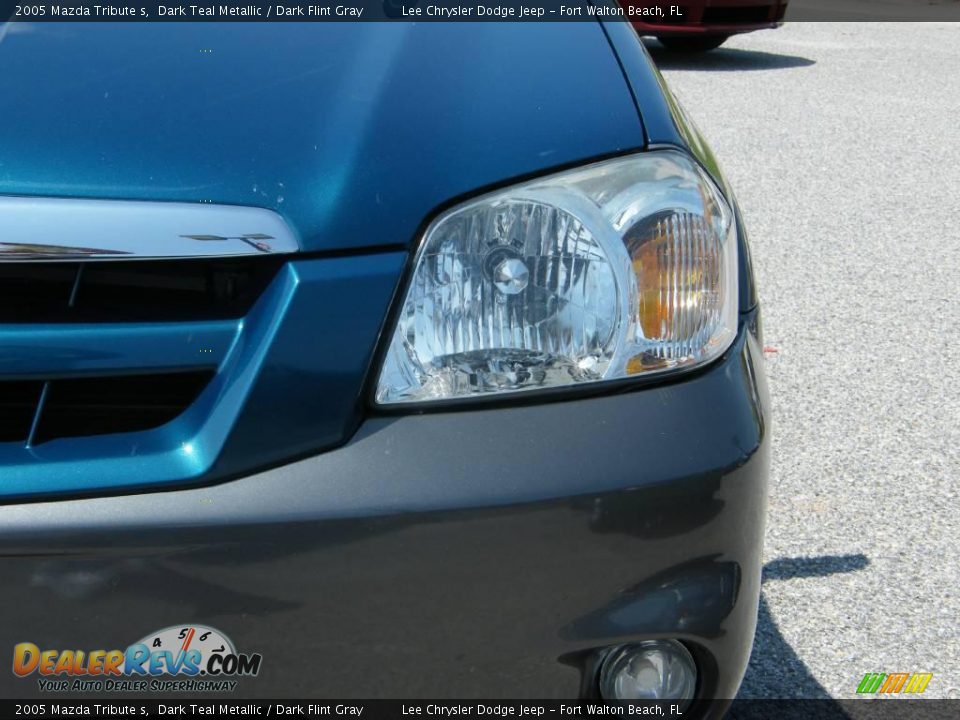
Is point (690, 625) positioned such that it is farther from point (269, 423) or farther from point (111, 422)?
point (111, 422)

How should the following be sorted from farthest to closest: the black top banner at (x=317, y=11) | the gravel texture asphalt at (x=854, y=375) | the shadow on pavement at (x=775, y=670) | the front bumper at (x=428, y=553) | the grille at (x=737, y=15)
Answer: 1. the grille at (x=737, y=15)
2. the gravel texture asphalt at (x=854, y=375)
3. the shadow on pavement at (x=775, y=670)
4. the black top banner at (x=317, y=11)
5. the front bumper at (x=428, y=553)

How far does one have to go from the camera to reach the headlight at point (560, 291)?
50.9 inches

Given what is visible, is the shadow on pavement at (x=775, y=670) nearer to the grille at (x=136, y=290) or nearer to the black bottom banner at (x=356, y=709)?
the black bottom banner at (x=356, y=709)

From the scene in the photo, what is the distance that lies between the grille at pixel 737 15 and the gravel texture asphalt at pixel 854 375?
6.12 ft

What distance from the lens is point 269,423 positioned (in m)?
1.21

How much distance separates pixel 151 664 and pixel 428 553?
31 centimetres

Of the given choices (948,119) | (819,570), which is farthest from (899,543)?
(948,119)

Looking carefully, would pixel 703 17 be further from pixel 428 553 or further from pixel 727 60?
pixel 428 553

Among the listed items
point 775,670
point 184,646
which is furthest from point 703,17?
point 184,646

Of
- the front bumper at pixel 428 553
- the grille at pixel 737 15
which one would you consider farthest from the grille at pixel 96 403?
the grille at pixel 737 15

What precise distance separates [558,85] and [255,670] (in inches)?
30.6

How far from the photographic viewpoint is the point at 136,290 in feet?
4.04

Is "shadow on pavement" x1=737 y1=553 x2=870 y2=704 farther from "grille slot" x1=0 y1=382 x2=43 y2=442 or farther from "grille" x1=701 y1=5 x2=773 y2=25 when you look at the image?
"grille" x1=701 y1=5 x2=773 y2=25

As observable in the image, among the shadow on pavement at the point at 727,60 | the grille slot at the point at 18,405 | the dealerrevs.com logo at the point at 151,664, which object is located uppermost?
the grille slot at the point at 18,405
